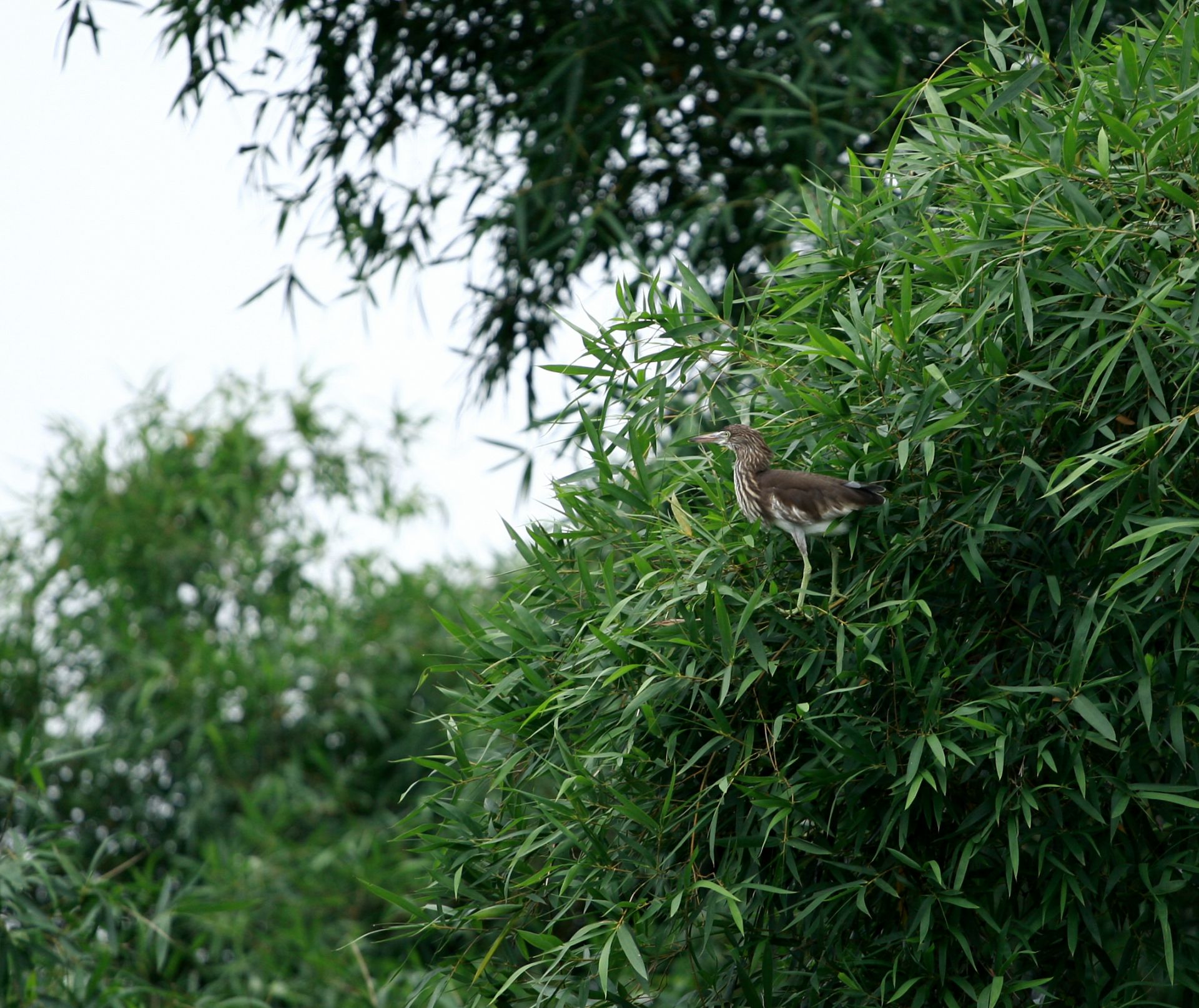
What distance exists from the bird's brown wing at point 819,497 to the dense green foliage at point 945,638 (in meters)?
0.11

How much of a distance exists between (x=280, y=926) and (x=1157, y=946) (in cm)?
480

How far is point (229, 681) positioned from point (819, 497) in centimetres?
524

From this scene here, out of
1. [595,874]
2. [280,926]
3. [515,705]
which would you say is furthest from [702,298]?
[280,926]

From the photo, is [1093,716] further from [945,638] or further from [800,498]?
[800,498]

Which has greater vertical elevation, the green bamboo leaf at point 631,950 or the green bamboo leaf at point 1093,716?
the green bamboo leaf at point 631,950

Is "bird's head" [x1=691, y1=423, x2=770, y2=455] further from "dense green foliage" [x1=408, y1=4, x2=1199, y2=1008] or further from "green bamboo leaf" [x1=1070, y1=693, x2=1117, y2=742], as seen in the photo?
"green bamboo leaf" [x1=1070, y1=693, x2=1117, y2=742]

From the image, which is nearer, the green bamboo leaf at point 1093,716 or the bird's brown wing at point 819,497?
the green bamboo leaf at point 1093,716

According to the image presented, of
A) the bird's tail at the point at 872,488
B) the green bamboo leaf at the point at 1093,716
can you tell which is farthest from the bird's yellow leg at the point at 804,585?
the green bamboo leaf at the point at 1093,716

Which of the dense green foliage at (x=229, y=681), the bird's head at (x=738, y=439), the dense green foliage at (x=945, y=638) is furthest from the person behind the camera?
the dense green foliage at (x=229, y=681)

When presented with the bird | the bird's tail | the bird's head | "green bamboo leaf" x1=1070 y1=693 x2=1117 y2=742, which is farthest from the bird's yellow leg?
"green bamboo leaf" x1=1070 y1=693 x2=1117 y2=742

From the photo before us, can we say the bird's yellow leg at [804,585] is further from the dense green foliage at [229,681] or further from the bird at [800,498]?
the dense green foliage at [229,681]

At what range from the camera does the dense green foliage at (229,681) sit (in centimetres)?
653

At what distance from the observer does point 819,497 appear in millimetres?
2441

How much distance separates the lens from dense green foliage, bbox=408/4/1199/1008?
244 centimetres
